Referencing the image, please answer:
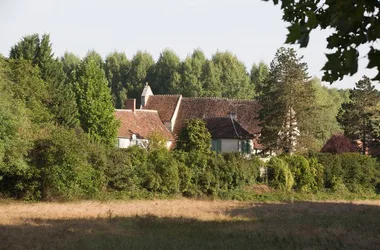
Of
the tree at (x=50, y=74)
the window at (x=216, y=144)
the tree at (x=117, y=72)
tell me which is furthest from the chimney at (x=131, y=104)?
the tree at (x=117, y=72)

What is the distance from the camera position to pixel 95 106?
54.5 meters

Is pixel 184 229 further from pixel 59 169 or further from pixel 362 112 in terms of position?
pixel 362 112

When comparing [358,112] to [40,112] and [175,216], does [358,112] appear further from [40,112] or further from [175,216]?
[175,216]

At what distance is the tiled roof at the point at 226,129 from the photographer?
5744 cm

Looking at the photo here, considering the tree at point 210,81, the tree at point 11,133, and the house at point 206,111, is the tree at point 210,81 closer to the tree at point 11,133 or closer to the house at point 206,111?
the house at point 206,111

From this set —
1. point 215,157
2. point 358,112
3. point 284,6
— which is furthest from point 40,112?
point 284,6

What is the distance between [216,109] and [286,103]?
19.1 m

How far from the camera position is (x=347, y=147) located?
60156 mm

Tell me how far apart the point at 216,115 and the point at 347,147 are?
49.9ft

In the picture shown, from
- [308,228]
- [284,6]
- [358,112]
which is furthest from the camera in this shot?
[358,112]

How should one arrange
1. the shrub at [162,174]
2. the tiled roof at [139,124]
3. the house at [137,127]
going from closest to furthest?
the shrub at [162,174] < the house at [137,127] < the tiled roof at [139,124]

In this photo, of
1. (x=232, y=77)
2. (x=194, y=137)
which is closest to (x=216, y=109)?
(x=194, y=137)

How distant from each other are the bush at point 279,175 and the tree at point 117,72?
5454 centimetres

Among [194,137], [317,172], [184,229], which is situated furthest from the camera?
[194,137]
